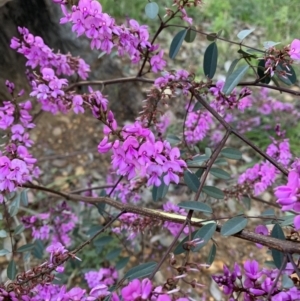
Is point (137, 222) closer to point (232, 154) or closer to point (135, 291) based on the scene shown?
point (232, 154)

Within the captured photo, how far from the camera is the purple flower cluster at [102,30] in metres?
0.92

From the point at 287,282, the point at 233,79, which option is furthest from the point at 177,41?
the point at 287,282

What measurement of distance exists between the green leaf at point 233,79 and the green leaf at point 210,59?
0.14 m

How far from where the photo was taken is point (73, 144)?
2.28 m

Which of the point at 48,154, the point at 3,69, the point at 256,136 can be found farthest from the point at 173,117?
the point at 3,69

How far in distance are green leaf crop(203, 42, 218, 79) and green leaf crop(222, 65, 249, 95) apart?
14 centimetres

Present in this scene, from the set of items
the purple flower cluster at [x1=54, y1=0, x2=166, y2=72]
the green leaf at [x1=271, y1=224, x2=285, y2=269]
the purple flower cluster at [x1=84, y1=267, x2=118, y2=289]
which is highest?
the purple flower cluster at [x1=54, y1=0, x2=166, y2=72]

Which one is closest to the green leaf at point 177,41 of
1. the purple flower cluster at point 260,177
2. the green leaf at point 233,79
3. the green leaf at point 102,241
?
the green leaf at point 233,79

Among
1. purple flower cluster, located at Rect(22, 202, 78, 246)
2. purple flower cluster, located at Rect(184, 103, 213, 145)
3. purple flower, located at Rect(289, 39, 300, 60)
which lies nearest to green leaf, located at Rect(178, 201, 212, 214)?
purple flower, located at Rect(289, 39, 300, 60)

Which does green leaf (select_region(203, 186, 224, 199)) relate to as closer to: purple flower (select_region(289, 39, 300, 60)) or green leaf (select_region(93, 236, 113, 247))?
purple flower (select_region(289, 39, 300, 60))

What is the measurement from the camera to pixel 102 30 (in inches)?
37.5

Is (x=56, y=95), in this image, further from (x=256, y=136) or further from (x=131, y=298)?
(x=256, y=136)

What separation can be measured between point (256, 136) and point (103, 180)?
85cm

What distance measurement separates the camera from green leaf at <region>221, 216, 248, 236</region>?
79 cm
